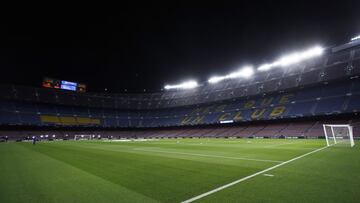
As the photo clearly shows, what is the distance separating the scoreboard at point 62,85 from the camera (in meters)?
55.3

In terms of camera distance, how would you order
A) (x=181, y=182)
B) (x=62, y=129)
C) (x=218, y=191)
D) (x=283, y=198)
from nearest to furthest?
(x=283, y=198), (x=218, y=191), (x=181, y=182), (x=62, y=129)

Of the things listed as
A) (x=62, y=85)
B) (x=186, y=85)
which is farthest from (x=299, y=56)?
(x=62, y=85)

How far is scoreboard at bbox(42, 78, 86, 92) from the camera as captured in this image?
5534 cm

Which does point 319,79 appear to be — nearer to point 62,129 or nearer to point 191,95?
point 191,95

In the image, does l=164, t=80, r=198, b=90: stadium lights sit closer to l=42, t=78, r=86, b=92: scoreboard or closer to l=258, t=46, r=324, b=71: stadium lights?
l=258, t=46, r=324, b=71: stadium lights

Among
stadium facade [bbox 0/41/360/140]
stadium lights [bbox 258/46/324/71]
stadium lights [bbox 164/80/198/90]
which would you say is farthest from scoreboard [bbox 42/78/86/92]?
stadium lights [bbox 258/46/324/71]

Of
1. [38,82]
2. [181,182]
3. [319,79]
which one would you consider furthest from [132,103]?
[181,182]

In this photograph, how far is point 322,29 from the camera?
26.4 m

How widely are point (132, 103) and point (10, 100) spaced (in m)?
38.3

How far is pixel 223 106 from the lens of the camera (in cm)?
6034

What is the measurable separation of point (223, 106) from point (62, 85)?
50.2 metres

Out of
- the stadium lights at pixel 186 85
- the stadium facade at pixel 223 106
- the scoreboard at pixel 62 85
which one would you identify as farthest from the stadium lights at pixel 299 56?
the scoreboard at pixel 62 85

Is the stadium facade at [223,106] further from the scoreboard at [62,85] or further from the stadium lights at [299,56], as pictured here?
the scoreboard at [62,85]

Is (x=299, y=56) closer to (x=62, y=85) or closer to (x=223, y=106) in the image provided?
(x=223, y=106)
